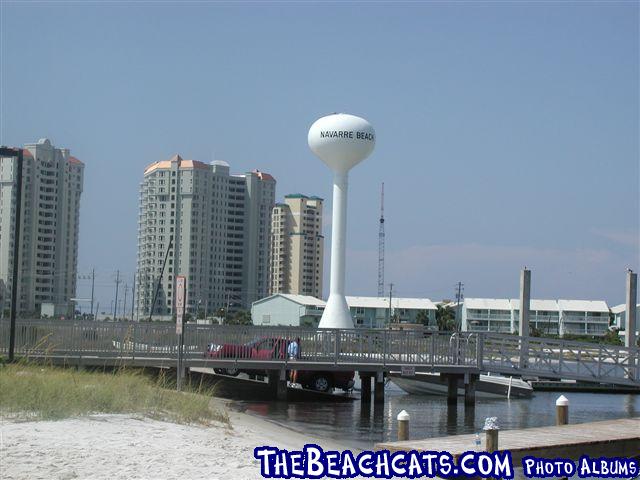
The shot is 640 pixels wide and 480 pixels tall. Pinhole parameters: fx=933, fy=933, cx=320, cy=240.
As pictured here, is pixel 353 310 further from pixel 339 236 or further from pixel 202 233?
pixel 339 236

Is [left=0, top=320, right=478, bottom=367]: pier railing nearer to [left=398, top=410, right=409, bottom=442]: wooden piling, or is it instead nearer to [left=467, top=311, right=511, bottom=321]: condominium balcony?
[left=398, top=410, right=409, bottom=442]: wooden piling

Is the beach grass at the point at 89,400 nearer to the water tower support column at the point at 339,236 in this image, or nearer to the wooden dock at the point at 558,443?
the wooden dock at the point at 558,443

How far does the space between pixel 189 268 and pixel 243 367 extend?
12098cm

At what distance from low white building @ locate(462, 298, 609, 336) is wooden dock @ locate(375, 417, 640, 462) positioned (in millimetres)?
116770

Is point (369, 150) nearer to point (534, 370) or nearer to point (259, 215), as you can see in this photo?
point (534, 370)

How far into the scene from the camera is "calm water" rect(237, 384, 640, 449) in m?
26.4

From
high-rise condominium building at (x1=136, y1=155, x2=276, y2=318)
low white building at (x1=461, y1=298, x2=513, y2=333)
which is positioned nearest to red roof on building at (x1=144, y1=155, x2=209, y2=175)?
high-rise condominium building at (x1=136, y1=155, x2=276, y2=318)

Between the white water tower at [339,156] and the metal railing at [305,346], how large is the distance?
16422 mm

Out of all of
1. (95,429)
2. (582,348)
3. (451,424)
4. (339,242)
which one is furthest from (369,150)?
(95,429)

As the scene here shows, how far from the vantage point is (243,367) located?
33219 mm

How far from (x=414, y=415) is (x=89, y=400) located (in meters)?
17.3

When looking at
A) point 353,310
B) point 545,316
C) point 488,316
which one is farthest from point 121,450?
point 488,316

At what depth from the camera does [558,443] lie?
1705cm

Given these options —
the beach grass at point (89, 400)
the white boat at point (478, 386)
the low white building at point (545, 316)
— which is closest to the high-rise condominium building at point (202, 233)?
the low white building at point (545, 316)
